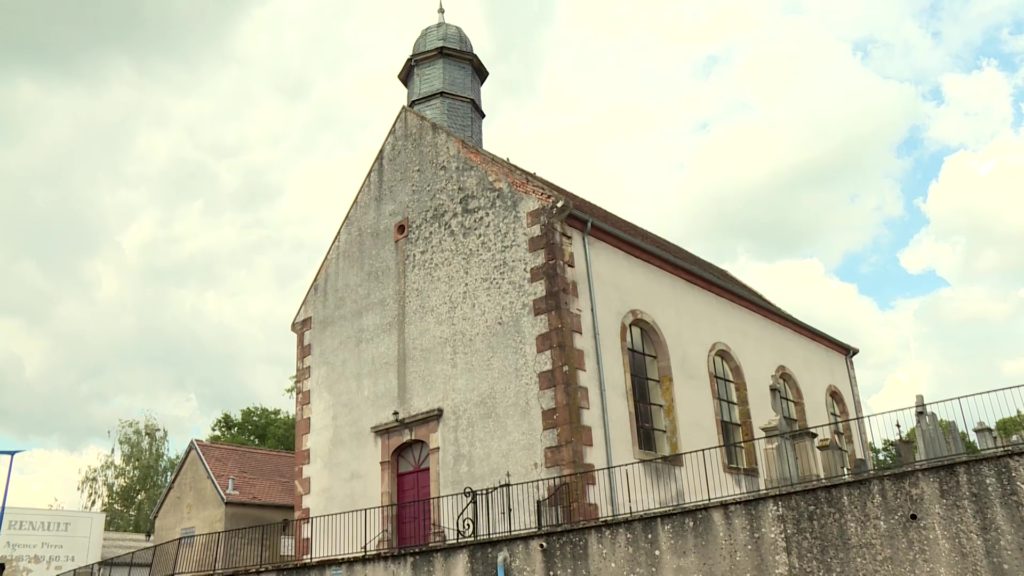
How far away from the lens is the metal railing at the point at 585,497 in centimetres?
1192

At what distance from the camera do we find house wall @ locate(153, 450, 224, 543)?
29.0 m

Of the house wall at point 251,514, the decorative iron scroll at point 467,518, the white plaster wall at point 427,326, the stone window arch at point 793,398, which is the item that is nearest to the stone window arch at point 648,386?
the white plaster wall at point 427,326

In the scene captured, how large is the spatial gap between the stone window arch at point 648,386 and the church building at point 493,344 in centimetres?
4

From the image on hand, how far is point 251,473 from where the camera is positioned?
30734 millimetres

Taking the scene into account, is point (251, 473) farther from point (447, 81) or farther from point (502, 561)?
point (502, 561)

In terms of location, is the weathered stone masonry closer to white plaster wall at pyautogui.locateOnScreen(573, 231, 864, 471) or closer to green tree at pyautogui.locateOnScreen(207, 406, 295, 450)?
white plaster wall at pyautogui.locateOnScreen(573, 231, 864, 471)

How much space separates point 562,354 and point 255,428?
36896 millimetres

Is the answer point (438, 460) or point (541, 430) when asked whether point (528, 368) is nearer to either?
point (541, 430)

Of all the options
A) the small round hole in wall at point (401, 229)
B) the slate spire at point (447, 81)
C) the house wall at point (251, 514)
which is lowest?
the house wall at point (251, 514)

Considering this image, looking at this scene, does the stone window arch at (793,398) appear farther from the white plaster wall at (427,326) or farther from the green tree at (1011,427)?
the green tree at (1011,427)

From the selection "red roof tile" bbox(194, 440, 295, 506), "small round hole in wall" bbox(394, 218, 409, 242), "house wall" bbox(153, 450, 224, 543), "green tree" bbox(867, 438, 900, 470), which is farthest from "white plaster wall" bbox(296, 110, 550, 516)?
"house wall" bbox(153, 450, 224, 543)

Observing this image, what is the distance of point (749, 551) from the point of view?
11.1m

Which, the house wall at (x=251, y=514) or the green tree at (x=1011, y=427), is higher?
the house wall at (x=251, y=514)

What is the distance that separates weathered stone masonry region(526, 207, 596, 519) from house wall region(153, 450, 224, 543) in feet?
56.5
